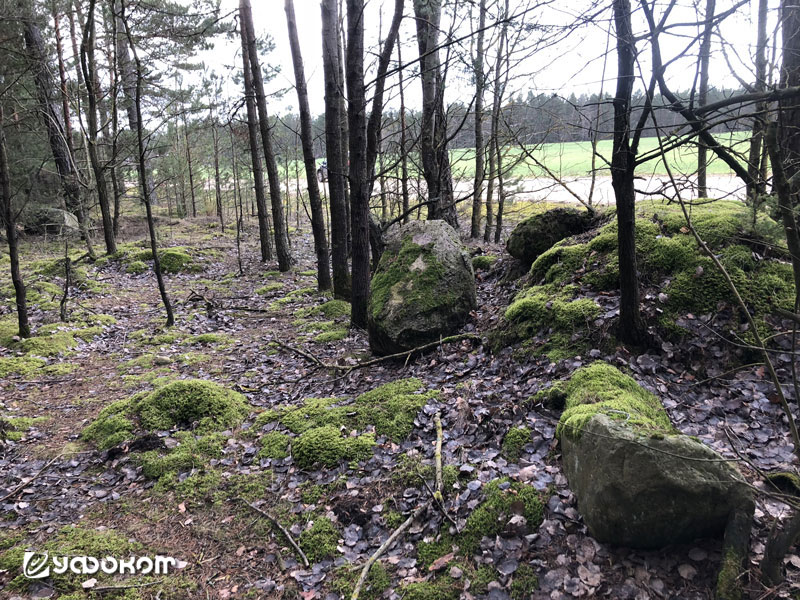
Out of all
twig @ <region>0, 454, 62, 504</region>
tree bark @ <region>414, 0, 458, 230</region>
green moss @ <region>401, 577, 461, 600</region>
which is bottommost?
green moss @ <region>401, 577, 461, 600</region>

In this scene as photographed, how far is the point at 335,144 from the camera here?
949 centimetres

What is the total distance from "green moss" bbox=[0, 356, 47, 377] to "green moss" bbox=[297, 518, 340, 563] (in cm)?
623

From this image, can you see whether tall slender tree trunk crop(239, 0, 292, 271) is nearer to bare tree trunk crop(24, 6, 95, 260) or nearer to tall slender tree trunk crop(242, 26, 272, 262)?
tall slender tree trunk crop(242, 26, 272, 262)

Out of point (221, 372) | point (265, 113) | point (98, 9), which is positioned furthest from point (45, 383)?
point (98, 9)

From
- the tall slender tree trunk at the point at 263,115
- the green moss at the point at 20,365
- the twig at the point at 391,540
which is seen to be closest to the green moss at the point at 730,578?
the twig at the point at 391,540

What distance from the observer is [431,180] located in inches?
384

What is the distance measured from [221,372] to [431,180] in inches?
231

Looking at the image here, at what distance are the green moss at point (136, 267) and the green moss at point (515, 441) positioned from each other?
1466 centimetres

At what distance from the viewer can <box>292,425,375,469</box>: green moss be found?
4.39 m

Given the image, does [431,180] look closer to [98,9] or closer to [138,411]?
[138,411]

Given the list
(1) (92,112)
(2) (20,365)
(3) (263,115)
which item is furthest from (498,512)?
(1) (92,112)

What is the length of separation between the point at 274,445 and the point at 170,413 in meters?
1.53

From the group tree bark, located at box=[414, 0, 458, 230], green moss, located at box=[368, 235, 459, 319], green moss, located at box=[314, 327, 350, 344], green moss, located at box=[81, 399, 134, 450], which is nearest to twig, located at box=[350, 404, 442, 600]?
green moss, located at box=[368, 235, 459, 319]

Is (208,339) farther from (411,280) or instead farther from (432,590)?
(432,590)
